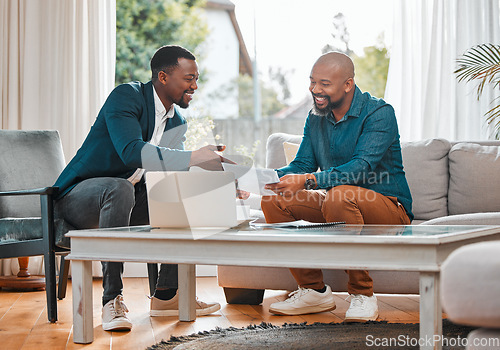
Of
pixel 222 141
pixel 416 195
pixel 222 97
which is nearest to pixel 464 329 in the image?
pixel 416 195

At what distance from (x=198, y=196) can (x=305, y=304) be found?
0.90 m

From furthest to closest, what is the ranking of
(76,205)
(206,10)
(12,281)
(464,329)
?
(206,10) → (12,281) → (76,205) → (464,329)

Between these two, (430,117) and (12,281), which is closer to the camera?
(12,281)

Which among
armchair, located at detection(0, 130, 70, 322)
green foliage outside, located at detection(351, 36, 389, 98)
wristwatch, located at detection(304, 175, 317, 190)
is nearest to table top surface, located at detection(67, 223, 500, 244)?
wristwatch, located at detection(304, 175, 317, 190)

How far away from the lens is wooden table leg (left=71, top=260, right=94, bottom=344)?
192 cm

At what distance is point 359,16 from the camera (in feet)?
21.7

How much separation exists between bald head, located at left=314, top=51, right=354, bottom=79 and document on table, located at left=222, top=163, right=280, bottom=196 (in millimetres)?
524

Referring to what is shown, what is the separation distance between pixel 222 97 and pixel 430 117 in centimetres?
487

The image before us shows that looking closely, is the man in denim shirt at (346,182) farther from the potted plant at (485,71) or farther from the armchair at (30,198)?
the potted plant at (485,71)

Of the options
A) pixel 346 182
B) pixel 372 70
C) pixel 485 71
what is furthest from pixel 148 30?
pixel 346 182

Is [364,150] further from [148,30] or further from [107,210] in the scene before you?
[148,30]

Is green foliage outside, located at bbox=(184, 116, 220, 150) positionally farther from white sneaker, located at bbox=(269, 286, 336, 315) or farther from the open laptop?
the open laptop

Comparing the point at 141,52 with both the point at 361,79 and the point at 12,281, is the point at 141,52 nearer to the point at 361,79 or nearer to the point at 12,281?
the point at 361,79

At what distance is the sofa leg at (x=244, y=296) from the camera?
2.77 m
